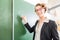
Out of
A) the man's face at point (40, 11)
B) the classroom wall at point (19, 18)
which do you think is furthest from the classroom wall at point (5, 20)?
the man's face at point (40, 11)

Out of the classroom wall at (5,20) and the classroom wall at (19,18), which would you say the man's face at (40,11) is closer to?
the classroom wall at (19,18)

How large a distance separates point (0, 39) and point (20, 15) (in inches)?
13.8

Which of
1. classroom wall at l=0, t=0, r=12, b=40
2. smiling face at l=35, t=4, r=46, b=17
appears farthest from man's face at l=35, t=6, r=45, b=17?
classroom wall at l=0, t=0, r=12, b=40

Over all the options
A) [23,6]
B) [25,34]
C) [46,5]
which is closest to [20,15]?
[23,6]

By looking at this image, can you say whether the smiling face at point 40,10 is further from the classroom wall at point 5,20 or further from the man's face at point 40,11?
the classroom wall at point 5,20

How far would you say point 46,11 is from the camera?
1629 mm

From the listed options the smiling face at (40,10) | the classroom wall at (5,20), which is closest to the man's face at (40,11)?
the smiling face at (40,10)

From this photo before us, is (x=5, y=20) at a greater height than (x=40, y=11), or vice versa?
(x=40, y=11)

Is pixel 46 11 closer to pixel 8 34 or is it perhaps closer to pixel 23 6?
pixel 23 6

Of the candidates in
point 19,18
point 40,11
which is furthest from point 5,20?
point 40,11

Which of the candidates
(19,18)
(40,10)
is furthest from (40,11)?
(19,18)

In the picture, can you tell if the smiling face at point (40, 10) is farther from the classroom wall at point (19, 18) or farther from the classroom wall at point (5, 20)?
the classroom wall at point (5, 20)

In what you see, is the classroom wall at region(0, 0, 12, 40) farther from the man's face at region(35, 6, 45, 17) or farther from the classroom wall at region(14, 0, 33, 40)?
the man's face at region(35, 6, 45, 17)

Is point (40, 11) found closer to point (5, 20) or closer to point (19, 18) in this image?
point (19, 18)
